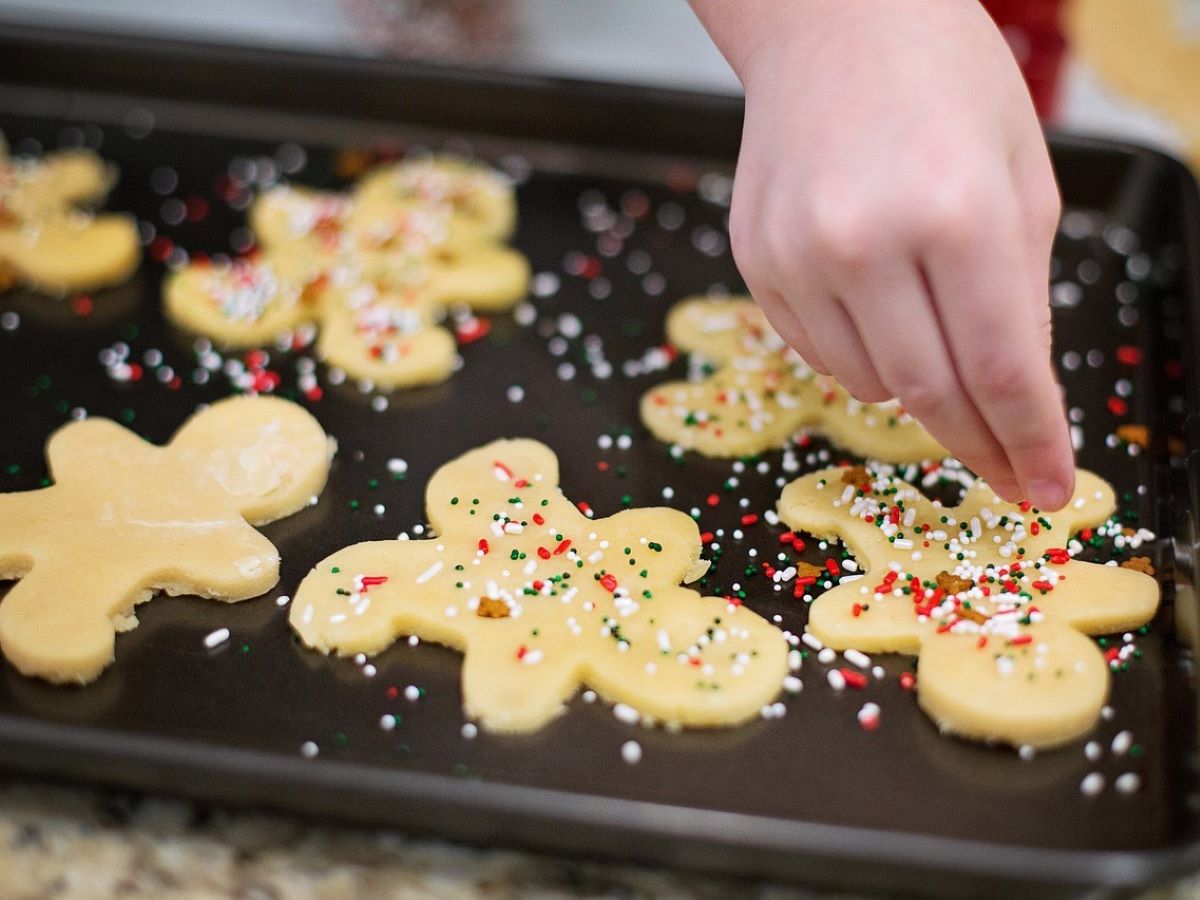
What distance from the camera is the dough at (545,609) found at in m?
0.99

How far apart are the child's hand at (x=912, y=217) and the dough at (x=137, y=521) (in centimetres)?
49

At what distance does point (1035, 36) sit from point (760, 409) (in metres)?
0.73

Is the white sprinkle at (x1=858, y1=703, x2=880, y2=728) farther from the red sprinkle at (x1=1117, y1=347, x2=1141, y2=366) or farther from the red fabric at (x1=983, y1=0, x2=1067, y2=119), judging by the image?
the red fabric at (x1=983, y1=0, x2=1067, y2=119)

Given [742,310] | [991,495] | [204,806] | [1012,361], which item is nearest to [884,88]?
[1012,361]

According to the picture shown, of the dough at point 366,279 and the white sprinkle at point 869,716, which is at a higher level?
the white sprinkle at point 869,716

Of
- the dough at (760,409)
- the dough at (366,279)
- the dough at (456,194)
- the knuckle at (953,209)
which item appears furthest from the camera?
the dough at (456,194)

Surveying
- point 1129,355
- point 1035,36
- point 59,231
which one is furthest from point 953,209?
point 59,231

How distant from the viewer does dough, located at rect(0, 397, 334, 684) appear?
3.35 feet

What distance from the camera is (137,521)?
1131 mm

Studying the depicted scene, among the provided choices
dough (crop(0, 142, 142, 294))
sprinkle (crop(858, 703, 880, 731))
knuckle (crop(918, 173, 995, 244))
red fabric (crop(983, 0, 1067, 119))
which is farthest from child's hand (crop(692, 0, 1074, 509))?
dough (crop(0, 142, 142, 294))

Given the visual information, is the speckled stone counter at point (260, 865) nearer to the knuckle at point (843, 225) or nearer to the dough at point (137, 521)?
the dough at point (137, 521)

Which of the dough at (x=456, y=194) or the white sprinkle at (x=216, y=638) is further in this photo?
the dough at (x=456, y=194)

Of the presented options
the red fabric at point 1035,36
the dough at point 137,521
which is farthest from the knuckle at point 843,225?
the red fabric at point 1035,36

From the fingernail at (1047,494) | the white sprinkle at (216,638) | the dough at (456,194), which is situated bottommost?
the white sprinkle at (216,638)
